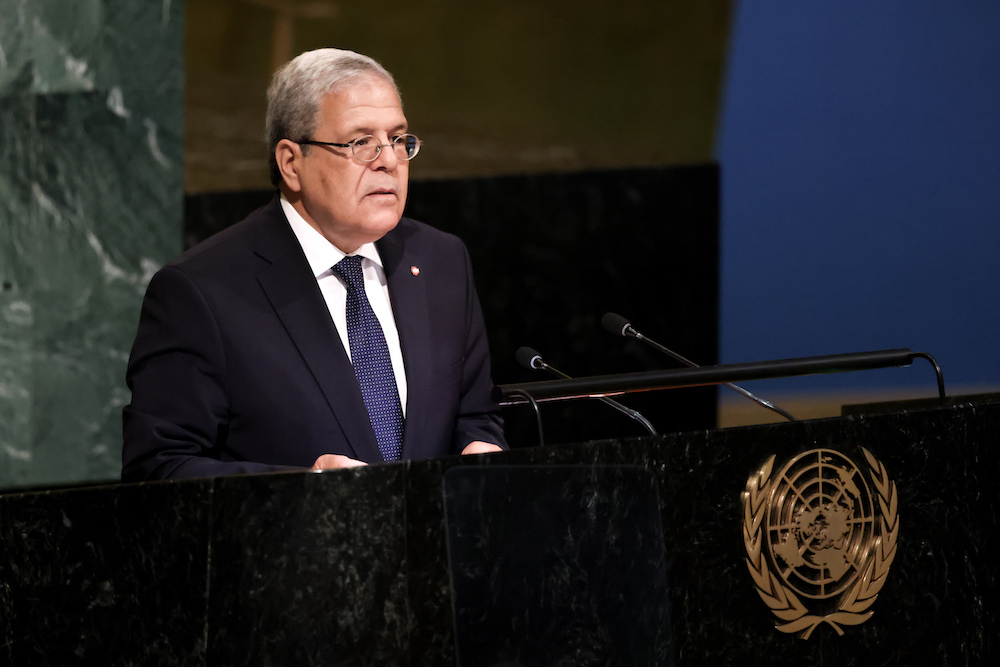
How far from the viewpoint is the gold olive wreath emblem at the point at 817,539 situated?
209 cm

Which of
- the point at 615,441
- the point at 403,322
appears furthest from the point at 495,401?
the point at 615,441

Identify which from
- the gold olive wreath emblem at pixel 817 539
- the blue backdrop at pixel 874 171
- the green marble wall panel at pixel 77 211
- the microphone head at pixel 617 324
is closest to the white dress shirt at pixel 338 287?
the microphone head at pixel 617 324

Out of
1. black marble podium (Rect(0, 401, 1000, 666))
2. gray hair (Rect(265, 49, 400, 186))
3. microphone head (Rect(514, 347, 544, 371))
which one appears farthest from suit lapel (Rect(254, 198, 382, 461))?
black marble podium (Rect(0, 401, 1000, 666))

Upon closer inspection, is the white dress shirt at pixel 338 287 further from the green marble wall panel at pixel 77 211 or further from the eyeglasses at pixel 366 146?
the green marble wall panel at pixel 77 211

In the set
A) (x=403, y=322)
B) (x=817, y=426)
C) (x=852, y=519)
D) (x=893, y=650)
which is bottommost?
(x=893, y=650)

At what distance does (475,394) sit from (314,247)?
19.4 inches

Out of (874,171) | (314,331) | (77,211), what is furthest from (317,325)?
(874,171)

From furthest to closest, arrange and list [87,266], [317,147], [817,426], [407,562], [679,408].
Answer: [679,408]
[87,266]
[317,147]
[817,426]
[407,562]

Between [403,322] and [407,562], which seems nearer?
[407,562]

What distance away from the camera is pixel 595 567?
194cm

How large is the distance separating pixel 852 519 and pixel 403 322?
100 centimetres

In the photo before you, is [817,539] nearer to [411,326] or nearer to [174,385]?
[411,326]

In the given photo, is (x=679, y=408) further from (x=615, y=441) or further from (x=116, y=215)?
(x=615, y=441)

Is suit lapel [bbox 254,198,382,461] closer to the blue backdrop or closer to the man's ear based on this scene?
the man's ear
